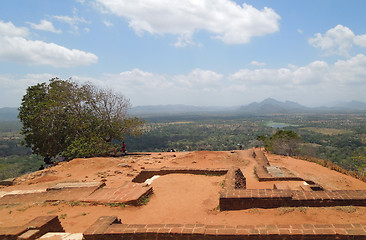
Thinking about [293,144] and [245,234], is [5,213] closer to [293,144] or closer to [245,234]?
[245,234]

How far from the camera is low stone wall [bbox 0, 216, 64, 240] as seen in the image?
3891 mm

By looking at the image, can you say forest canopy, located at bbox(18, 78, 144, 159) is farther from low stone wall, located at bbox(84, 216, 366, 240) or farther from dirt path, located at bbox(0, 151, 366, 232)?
low stone wall, located at bbox(84, 216, 366, 240)

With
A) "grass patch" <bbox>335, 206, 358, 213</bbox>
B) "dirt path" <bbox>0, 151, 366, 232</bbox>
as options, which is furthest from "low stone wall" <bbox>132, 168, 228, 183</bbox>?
"grass patch" <bbox>335, 206, 358, 213</bbox>

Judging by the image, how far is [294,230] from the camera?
3.53 metres

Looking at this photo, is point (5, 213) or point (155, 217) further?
point (5, 213)

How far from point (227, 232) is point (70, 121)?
15686 millimetres

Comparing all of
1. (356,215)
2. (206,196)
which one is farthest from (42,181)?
(356,215)

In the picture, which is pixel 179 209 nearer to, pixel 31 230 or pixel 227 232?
pixel 227 232

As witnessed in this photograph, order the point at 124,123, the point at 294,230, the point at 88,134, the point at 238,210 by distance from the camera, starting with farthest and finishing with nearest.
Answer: the point at 124,123
the point at 88,134
the point at 238,210
the point at 294,230

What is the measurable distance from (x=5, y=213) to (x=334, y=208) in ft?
28.5

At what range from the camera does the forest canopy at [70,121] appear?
1549cm

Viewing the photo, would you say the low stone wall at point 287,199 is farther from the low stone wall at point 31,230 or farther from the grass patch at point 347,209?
the low stone wall at point 31,230

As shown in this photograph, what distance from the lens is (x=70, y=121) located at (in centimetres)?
1616

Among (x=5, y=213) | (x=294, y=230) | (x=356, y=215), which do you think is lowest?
(x=5, y=213)
